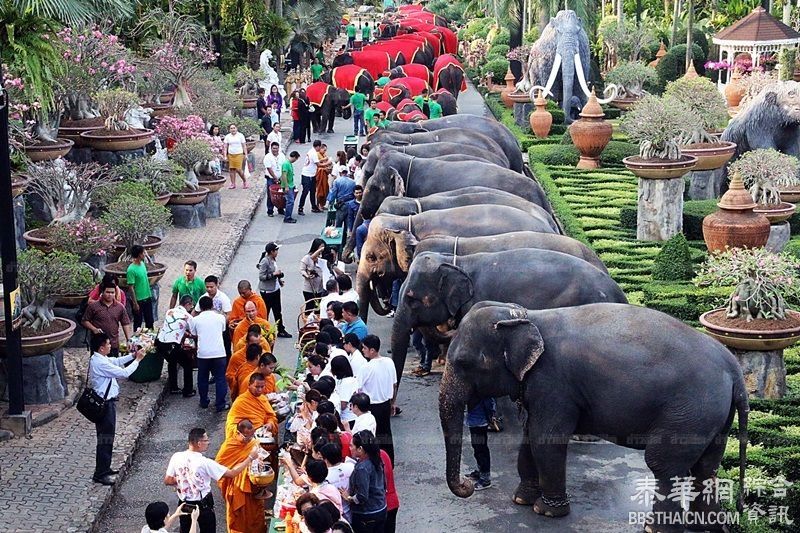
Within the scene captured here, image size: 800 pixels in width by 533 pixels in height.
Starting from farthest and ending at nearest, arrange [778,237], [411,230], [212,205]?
[212,205]
[778,237]
[411,230]

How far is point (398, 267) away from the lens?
48.8ft

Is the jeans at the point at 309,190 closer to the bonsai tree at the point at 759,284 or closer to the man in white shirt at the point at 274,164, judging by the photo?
the man in white shirt at the point at 274,164

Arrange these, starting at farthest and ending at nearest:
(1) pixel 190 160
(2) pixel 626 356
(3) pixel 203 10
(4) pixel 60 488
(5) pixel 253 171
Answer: (3) pixel 203 10 < (5) pixel 253 171 < (1) pixel 190 160 < (4) pixel 60 488 < (2) pixel 626 356

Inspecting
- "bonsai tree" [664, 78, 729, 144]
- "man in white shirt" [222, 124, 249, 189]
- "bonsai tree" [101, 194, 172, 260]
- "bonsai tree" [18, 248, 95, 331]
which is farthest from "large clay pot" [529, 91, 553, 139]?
"bonsai tree" [18, 248, 95, 331]

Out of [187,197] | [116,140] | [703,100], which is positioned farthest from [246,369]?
[703,100]

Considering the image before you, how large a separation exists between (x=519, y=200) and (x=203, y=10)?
796 inches

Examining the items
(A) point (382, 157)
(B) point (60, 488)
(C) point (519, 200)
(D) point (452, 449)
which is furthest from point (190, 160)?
(D) point (452, 449)

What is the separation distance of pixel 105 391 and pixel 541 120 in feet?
63.4

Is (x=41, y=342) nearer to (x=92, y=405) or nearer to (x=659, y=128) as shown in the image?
(x=92, y=405)

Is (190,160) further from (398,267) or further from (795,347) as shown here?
(795,347)

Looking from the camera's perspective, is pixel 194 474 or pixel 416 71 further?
pixel 416 71

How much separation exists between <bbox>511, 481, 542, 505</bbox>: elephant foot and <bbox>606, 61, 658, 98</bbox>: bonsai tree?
72.4 feet

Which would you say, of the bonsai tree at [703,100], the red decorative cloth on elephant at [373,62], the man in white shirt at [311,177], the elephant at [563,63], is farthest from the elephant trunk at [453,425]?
the red decorative cloth on elephant at [373,62]

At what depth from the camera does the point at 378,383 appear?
38.6 ft
